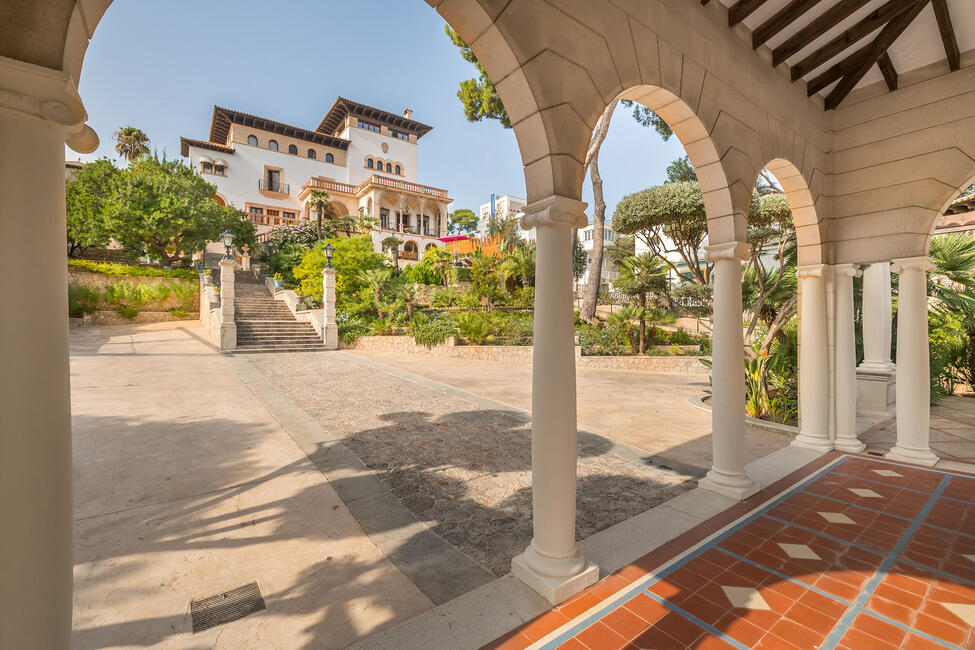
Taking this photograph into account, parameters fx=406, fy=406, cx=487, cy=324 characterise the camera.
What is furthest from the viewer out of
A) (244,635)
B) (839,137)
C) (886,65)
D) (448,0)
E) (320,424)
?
(320,424)

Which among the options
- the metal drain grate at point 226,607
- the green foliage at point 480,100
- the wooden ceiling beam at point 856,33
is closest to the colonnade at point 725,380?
the metal drain grate at point 226,607

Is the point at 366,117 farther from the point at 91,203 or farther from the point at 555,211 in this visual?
the point at 555,211

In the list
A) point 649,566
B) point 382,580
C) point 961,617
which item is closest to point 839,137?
point 961,617

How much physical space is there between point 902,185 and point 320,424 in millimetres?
8750

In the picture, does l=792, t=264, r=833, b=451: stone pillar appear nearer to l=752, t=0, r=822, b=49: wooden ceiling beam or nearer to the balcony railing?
l=752, t=0, r=822, b=49: wooden ceiling beam

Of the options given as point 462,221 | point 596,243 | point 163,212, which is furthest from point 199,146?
point 596,243

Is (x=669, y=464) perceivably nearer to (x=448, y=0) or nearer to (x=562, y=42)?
(x=562, y=42)

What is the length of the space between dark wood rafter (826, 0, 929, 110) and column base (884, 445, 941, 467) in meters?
4.73

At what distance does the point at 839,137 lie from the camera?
5699 mm

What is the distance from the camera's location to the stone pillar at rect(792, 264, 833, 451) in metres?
5.52

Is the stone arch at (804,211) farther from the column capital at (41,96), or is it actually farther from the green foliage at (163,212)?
the green foliage at (163,212)

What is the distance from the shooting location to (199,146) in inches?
1409

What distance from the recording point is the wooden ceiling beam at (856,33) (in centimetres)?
422

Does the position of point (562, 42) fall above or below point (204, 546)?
above
